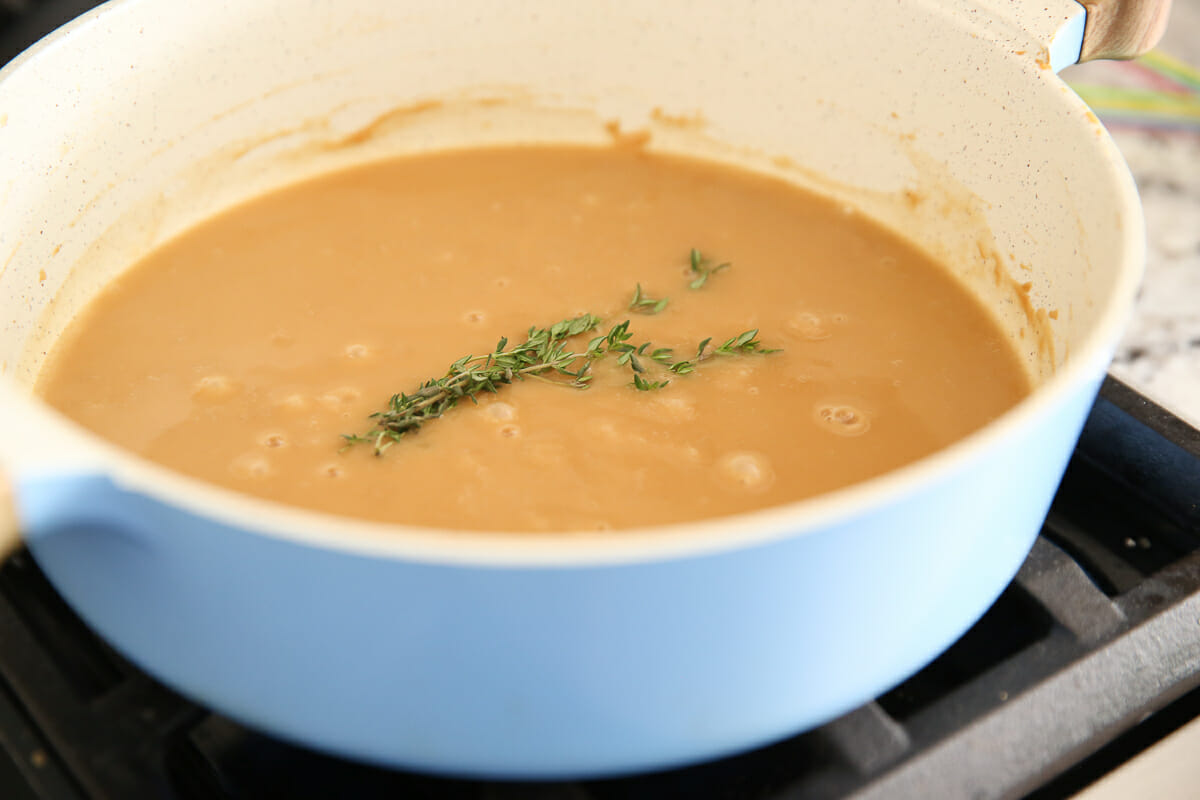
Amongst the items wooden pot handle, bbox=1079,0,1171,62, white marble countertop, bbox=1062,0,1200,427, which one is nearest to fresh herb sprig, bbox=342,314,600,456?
wooden pot handle, bbox=1079,0,1171,62

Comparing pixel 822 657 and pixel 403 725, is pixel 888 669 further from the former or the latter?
pixel 403 725

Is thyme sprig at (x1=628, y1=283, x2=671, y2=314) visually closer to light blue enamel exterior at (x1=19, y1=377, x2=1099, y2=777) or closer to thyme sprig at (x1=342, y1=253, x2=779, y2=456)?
thyme sprig at (x1=342, y1=253, x2=779, y2=456)

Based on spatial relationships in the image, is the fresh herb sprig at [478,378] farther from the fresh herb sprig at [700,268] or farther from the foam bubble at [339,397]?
the fresh herb sprig at [700,268]

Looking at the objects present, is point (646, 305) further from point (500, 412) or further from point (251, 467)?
point (251, 467)

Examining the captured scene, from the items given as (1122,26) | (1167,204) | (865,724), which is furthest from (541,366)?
(1167,204)

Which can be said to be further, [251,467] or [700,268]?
[700,268]

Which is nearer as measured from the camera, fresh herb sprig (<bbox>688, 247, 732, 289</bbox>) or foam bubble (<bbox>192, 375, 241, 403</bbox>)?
foam bubble (<bbox>192, 375, 241, 403</bbox>)
